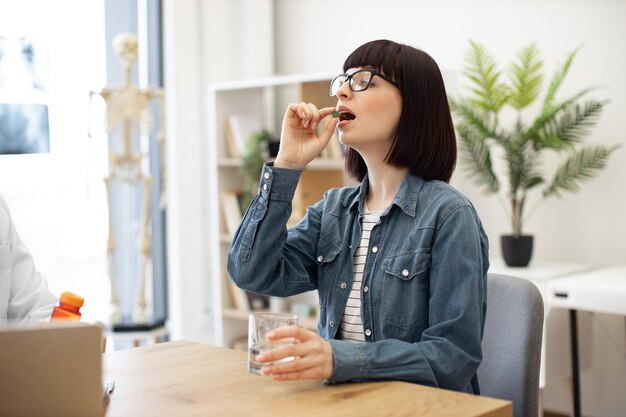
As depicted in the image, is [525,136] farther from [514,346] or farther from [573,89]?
[514,346]

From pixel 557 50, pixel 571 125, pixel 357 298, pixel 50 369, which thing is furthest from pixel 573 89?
pixel 50 369

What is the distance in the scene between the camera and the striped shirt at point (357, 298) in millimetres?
1659

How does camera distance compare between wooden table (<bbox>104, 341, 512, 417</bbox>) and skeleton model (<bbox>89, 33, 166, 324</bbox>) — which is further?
skeleton model (<bbox>89, 33, 166, 324</bbox>)

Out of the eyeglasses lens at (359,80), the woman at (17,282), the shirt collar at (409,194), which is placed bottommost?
the woman at (17,282)

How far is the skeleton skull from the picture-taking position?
3.93 m

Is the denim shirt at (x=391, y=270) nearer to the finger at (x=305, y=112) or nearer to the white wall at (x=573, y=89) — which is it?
the finger at (x=305, y=112)

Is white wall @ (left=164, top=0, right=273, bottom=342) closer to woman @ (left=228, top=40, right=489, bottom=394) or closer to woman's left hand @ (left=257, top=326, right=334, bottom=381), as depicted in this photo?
woman @ (left=228, top=40, right=489, bottom=394)

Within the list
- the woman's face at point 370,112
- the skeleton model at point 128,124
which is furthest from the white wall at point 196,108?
the woman's face at point 370,112

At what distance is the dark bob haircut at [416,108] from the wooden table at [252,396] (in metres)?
0.51

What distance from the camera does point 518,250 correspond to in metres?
3.21

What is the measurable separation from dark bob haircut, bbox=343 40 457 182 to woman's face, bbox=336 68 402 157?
0.06ft

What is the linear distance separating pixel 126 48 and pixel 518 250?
2.05 meters

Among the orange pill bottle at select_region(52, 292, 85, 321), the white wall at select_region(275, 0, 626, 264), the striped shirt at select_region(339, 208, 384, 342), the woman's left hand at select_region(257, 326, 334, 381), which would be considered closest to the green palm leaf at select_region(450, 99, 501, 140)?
the white wall at select_region(275, 0, 626, 264)

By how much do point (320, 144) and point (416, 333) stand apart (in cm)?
44
